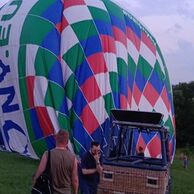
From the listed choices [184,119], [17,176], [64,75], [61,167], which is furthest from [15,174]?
[184,119]

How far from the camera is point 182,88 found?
5556 cm

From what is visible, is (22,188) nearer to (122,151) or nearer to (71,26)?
(122,151)

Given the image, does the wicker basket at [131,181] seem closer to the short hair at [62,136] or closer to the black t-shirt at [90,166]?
the black t-shirt at [90,166]

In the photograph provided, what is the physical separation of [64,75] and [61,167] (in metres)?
6.68

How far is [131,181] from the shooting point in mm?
6594

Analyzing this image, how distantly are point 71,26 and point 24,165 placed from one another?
12.4 ft

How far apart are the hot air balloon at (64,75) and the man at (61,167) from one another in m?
6.18

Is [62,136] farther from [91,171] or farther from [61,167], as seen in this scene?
[91,171]

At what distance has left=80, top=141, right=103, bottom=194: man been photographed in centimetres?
714

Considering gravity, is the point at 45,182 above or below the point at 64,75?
below

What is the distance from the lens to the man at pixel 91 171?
7145mm

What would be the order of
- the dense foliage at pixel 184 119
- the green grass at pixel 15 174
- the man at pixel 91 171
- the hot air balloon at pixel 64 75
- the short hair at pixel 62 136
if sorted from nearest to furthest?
the short hair at pixel 62 136 < the man at pixel 91 171 < the green grass at pixel 15 174 < the hot air balloon at pixel 64 75 < the dense foliage at pixel 184 119

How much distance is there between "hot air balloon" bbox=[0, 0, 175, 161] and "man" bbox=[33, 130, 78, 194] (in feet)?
20.3

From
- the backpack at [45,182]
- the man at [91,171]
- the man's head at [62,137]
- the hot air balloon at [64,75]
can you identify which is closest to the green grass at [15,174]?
the hot air balloon at [64,75]
